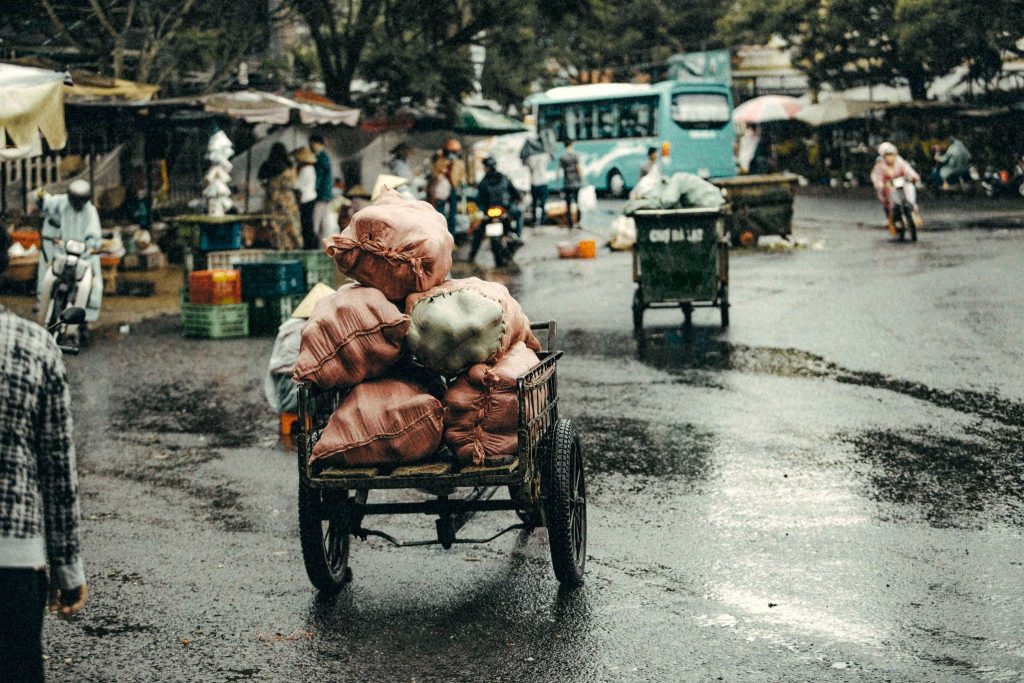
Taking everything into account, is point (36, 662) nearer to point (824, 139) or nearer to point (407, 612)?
point (407, 612)

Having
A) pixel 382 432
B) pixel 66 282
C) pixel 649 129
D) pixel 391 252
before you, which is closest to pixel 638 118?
pixel 649 129

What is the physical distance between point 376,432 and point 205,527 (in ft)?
7.08

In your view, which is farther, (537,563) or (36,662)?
(537,563)

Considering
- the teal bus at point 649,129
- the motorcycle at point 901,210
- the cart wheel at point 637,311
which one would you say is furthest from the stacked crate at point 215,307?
the teal bus at point 649,129

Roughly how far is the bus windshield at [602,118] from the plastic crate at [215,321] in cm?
2579

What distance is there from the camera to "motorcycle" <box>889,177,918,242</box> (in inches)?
915

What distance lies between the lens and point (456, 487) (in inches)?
230

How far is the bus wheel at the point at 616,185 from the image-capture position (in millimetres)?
39125

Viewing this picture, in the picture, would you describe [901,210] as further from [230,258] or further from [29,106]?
[29,106]

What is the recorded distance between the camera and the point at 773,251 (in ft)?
74.8

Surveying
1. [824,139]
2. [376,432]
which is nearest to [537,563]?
[376,432]

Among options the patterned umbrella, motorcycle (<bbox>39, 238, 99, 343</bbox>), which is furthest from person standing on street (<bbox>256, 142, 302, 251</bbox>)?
the patterned umbrella

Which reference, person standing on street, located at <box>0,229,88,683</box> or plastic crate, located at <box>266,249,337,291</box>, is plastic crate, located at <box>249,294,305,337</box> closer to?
plastic crate, located at <box>266,249,337,291</box>

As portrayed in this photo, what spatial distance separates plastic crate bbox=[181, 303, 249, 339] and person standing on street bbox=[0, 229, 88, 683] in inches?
430
